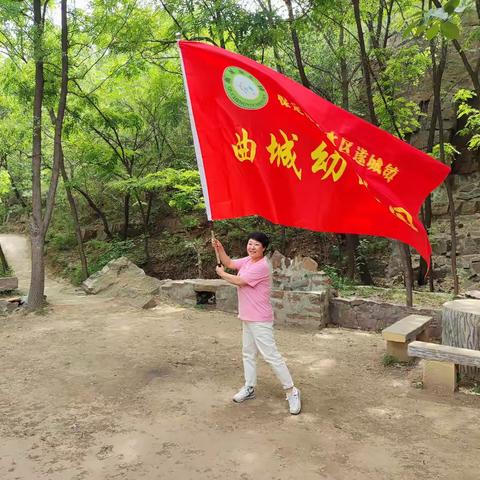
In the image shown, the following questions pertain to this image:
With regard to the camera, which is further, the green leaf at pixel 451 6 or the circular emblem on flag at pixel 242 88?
the circular emblem on flag at pixel 242 88

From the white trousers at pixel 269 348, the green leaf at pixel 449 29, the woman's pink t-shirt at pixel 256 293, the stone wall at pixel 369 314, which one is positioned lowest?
the stone wall at pixel 369 314

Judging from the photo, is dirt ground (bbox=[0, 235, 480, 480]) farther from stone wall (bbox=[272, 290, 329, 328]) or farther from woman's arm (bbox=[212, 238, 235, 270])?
woman's arm (bbox=[212, 238, 235, 270])

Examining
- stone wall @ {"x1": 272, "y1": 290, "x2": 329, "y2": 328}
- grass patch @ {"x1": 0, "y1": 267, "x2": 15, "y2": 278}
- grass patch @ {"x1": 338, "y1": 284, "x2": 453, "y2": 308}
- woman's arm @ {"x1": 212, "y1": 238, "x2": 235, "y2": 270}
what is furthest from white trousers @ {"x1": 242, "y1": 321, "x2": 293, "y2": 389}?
grass patch @ {"x1": 0, "y1": 267, "x2": 15, "y2": 278}

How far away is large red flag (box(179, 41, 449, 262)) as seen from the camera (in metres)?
3.94

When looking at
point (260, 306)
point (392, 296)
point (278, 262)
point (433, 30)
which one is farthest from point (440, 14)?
point (392, 296)

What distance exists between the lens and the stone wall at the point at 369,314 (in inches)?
280

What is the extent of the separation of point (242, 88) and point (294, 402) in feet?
9.97

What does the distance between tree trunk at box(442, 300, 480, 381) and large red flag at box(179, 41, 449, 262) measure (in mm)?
2056

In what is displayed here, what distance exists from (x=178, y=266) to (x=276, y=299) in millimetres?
7921

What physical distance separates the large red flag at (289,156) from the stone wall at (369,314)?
3.86 m

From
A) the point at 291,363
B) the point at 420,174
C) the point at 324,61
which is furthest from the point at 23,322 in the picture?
the point at 324,61

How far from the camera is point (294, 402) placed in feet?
14.4

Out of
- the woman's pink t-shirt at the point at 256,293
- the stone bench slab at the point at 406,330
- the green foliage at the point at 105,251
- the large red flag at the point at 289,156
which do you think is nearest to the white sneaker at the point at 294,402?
the woman's pink t-shirt at the point at 256,293

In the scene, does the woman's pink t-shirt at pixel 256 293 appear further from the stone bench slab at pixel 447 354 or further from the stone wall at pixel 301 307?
the stone wall at pixel 301 307
